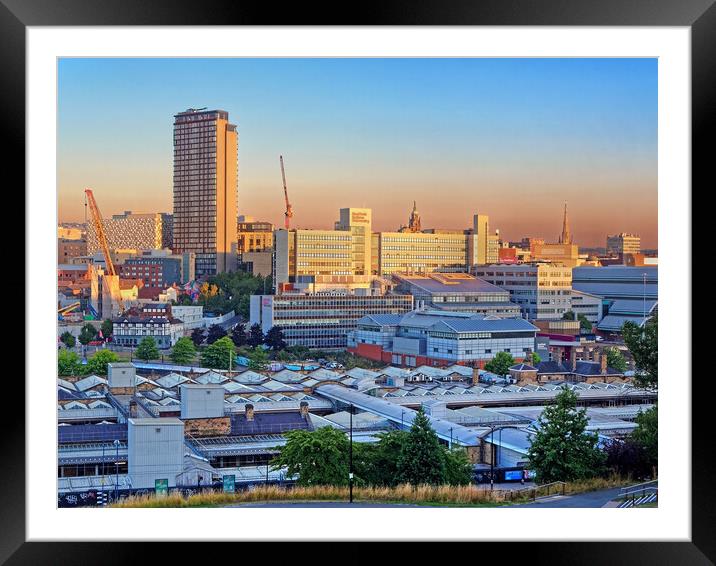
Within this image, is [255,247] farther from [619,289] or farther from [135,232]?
[619,289]

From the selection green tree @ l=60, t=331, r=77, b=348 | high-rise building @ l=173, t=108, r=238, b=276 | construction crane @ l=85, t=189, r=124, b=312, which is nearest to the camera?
green tree @ l=60, t=331, r=77, b=348

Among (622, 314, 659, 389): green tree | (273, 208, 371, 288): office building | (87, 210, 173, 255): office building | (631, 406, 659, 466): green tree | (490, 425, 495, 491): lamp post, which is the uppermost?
(87, 210, 173, 255): office building

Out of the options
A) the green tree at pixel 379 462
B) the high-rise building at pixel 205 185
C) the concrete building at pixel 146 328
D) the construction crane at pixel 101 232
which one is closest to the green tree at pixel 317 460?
the green tree at pixel 379 462

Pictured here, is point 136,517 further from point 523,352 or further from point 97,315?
point 97,315

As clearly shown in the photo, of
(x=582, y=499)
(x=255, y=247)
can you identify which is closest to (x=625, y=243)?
(x=255, y=247)

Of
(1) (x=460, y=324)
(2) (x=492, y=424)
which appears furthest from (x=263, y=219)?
(2) (x=492, y=424)

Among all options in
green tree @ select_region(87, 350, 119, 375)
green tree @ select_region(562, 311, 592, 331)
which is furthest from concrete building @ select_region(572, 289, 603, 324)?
green tree @ select_region(87, 350, 119, 375)

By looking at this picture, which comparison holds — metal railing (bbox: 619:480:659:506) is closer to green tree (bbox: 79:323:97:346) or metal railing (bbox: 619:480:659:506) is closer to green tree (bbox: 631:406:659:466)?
green tree (bbox: 631:406:659:466)
